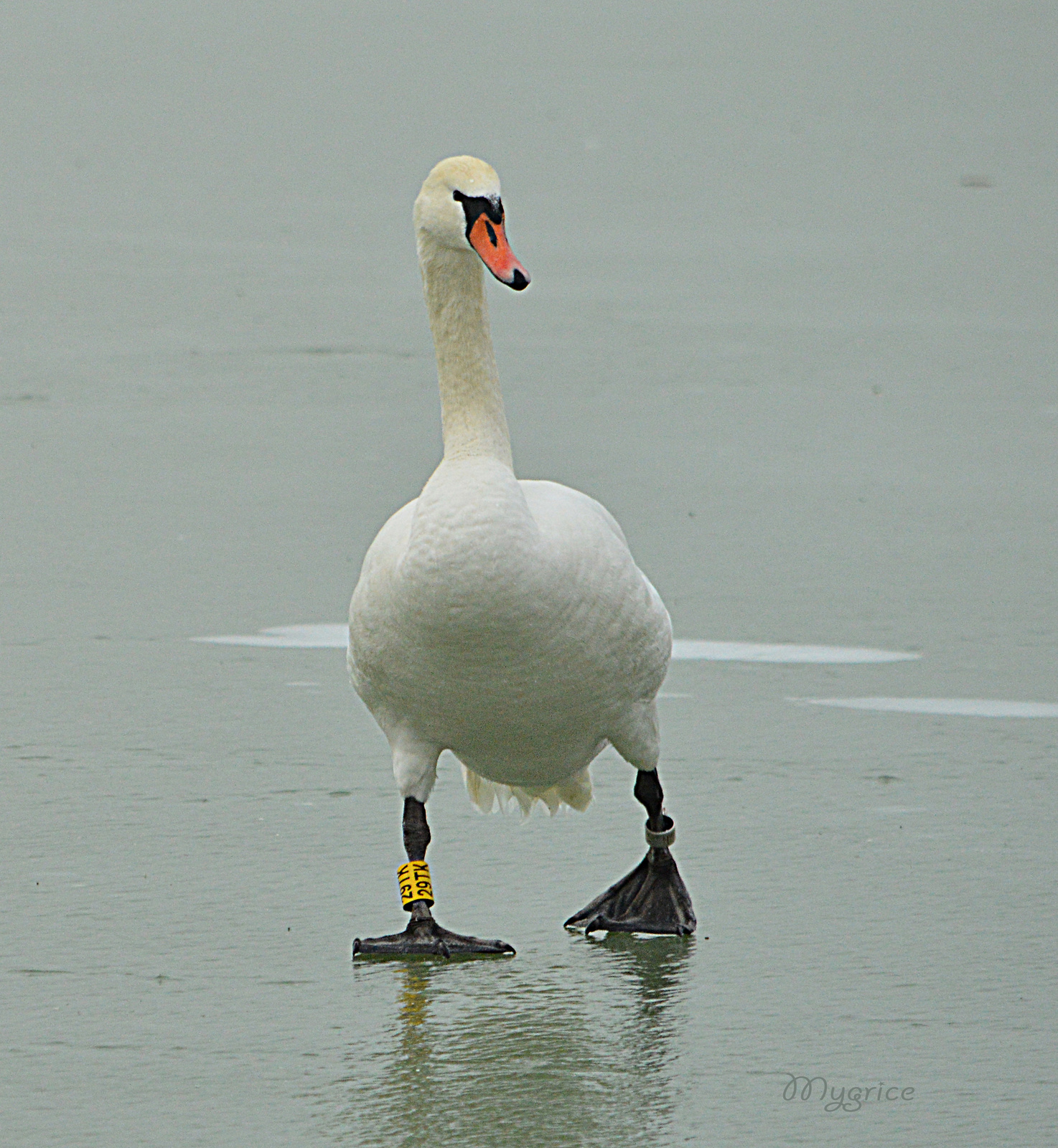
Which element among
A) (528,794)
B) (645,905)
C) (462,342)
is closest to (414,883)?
(645,905)

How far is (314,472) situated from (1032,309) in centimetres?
423

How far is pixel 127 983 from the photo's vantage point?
3.85 m

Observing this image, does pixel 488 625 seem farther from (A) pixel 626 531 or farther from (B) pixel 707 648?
(A) pixel 626 531

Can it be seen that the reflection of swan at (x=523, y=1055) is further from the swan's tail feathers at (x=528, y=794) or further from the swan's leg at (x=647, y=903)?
the swan's tail feathers at (x=528, y=794)

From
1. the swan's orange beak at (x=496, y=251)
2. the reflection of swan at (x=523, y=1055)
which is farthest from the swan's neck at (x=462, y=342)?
the reflection of swan at (x=523, y=1055)

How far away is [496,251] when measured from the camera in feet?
14.1

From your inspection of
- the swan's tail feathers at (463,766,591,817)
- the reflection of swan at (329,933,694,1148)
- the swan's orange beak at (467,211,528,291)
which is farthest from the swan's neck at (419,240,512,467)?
the reflection of swan at (329,933,694,1148)

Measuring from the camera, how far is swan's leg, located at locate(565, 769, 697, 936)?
4246 mm

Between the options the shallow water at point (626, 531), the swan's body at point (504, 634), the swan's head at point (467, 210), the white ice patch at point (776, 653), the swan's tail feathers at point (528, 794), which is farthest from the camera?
the white ice patch at point (776, 653)

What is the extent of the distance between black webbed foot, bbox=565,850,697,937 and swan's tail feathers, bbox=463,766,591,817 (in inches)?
16.6

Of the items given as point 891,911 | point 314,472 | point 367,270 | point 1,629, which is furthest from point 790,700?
point 367,270

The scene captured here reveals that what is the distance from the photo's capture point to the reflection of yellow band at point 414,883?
4.17m

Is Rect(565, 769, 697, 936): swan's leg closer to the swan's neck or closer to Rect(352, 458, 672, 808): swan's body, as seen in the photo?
Rect(352, 458, 672, 808): swan's body

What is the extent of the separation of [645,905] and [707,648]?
2060 millimetres
